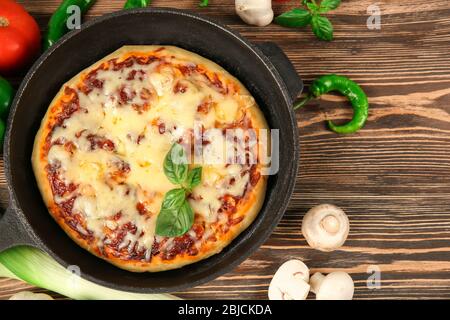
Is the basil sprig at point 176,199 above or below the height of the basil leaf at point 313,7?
below

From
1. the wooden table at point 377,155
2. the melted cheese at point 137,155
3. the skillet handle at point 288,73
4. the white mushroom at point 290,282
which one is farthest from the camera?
the wooden table at point 377,155

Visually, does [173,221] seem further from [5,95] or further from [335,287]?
[5,95]

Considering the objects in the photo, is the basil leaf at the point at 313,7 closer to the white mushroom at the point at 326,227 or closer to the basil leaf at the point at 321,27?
the basil leaf at the point at 321,27

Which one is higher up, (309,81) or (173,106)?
(309,81)

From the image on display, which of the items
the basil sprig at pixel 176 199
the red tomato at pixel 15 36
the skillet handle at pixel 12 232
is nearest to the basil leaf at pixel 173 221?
the basil sprig at pixel 176 199

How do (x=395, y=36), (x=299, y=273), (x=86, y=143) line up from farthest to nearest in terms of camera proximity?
(x=395, y=36) → (x=299, y=273) → (x=86, y=143)

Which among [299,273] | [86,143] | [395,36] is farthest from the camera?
[395,36]

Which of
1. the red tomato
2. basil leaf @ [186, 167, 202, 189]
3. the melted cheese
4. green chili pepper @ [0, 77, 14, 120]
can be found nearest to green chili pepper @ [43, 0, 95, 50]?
the red tomato

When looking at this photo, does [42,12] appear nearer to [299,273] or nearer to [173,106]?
[173,106]
